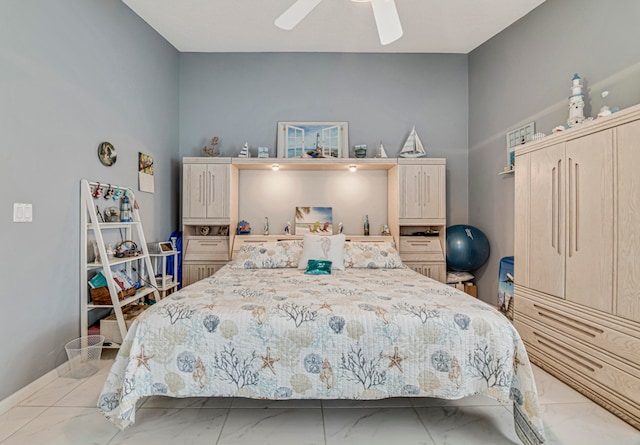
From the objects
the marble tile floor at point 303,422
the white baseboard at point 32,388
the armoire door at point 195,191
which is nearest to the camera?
the marble tile floor at point 303,422

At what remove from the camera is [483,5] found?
10.1 ft

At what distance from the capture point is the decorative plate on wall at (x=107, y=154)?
2.71 metres

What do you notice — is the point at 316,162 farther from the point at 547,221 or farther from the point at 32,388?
the point at 32,388

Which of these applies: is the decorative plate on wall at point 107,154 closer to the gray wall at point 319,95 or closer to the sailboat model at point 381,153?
the gray wall at point 319,95

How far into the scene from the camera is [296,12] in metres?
2.24

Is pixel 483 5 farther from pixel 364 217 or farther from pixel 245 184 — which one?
pixel 245 184

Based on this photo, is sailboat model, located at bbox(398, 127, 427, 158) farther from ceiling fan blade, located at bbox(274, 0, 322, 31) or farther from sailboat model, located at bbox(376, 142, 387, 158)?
ceiling fan blade, located at bbox(274, 0, 322, 31)

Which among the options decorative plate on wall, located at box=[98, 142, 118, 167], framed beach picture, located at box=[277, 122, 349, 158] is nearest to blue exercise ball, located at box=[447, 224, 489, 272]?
framed beach picture, located at box=[277, 122, 349, 158]

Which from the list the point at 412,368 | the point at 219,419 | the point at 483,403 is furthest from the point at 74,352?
the point at 483,403

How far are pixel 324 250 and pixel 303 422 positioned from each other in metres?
1.65

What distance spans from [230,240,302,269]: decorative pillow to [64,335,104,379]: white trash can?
122cm

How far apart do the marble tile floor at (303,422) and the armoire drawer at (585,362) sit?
5.9 inches

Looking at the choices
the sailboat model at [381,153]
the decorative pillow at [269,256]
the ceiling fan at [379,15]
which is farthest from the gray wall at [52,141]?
the sailboat model at [381,153]

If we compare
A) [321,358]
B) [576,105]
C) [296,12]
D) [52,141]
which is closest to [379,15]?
[296,12]
